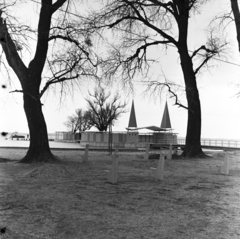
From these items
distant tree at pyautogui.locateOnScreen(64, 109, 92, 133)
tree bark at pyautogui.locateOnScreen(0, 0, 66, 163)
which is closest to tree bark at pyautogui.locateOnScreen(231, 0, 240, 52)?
tree bark at pyautogui.locateOnScreen(0, 0, 66, 163)

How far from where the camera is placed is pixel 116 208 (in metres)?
6.54

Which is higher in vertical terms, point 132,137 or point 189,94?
point 189,94

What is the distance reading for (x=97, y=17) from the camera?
20500 mm

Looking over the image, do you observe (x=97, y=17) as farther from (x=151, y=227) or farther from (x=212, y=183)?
(x=151, y=227)

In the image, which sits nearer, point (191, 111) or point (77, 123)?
point (191, 111)

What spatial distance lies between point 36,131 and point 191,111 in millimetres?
11097

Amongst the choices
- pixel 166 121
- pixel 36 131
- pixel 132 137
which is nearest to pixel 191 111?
pixel 36 131

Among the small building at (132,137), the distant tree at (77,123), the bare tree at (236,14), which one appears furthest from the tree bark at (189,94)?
the distant tree at (77,123)

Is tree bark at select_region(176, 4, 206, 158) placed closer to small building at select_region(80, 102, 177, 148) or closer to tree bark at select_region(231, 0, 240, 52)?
tree bark at select_region(231, 0, 240, 52)

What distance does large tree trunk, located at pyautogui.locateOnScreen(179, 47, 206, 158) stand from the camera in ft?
70.9

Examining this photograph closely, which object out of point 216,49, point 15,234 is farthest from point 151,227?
point 216,49

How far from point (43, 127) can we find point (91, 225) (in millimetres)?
10682

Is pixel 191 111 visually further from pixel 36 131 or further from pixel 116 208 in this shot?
pixel 116 208

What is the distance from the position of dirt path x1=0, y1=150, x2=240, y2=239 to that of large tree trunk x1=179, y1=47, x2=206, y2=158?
10.8 m
